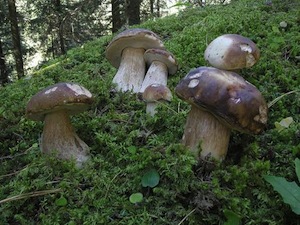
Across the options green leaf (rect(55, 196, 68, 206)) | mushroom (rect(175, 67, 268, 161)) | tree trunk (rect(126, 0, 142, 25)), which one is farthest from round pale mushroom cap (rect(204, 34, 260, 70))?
tree trunk (rect(126, 0, 142, 25))

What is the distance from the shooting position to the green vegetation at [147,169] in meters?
1.97

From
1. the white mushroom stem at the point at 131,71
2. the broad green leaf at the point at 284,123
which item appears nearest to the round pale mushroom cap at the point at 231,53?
the broad green leaf at the point at 284,123

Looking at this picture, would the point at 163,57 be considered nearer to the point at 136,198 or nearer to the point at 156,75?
the point at 156,75

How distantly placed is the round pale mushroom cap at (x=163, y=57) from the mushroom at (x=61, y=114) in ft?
3.44

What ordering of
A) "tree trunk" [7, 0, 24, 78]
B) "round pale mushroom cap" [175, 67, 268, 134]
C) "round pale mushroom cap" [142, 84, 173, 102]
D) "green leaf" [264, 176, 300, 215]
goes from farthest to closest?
1. "tree trunk" [7, 0, 24, 78]
2. "round pale mushroom cap" [142, 84, 173, 102]
3. "round pale mushroom cap" [175, 67, 268, 134]
4. "green leaf" [264, 176, 300, 215]

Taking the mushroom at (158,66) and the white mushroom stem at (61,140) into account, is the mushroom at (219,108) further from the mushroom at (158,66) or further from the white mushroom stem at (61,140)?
the mushroom at (158,66)

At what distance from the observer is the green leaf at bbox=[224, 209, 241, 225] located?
5.93 ft

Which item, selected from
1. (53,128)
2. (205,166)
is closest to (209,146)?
(205,166)

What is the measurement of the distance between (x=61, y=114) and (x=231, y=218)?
1558mm

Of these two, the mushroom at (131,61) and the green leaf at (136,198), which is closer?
the green leaf at (136,198)

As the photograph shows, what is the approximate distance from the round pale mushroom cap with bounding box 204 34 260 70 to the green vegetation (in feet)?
1.54

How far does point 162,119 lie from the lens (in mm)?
2756

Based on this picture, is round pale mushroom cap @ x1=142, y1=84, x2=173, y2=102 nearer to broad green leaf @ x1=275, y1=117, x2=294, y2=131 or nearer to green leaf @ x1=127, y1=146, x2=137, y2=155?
green leaf @ x1=127, y1=146, x2=137, y2=155

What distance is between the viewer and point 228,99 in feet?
6.39
